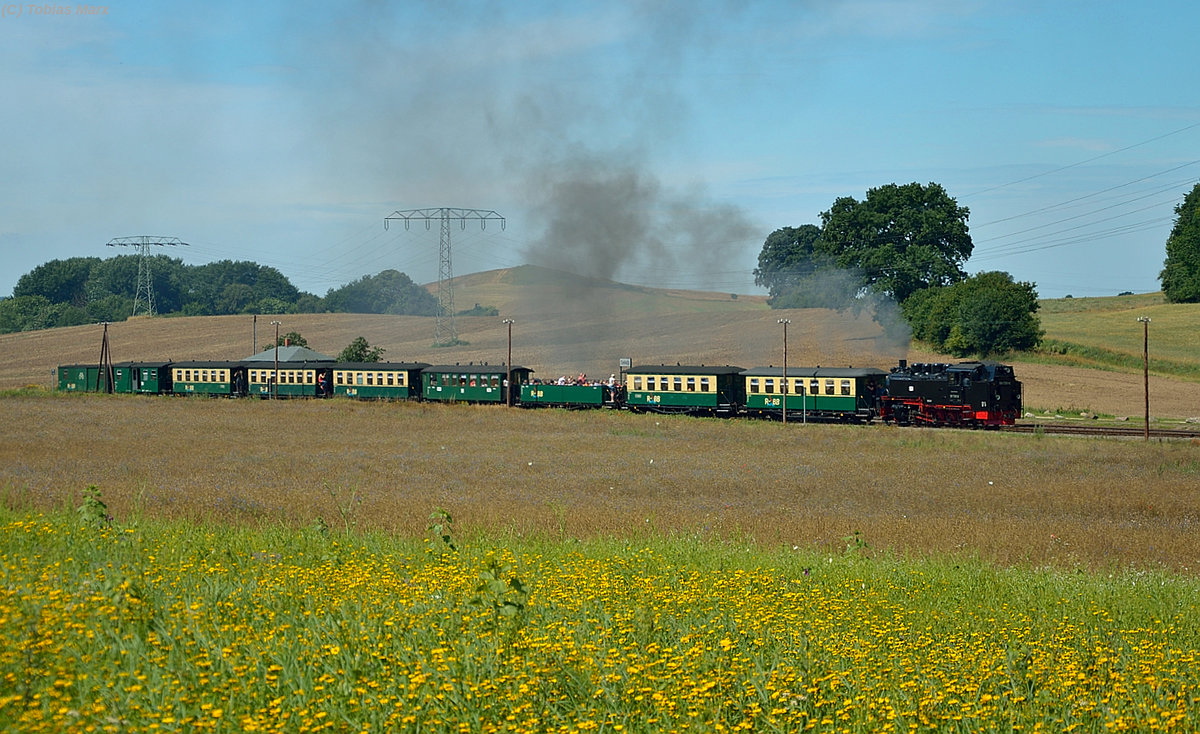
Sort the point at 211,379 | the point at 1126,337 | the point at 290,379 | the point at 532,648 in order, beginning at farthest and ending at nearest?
the point at 1126,337 → the point at 211,379 → the point at 290,379 → the point at 532,648

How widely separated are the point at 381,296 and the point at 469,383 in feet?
440

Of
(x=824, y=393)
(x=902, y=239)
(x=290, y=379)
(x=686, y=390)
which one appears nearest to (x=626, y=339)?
(x=902, y=239)

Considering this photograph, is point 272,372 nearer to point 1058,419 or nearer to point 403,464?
point 403,464

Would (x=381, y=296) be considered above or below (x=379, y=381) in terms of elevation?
above

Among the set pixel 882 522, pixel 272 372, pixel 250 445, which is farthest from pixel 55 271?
pixel 882 522

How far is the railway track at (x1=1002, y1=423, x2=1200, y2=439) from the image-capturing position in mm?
42812

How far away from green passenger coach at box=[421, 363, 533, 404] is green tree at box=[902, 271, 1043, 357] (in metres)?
38.8

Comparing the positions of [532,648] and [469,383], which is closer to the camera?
[532,648]

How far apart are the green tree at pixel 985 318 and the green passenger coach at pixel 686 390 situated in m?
33.7

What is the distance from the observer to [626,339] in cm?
11181

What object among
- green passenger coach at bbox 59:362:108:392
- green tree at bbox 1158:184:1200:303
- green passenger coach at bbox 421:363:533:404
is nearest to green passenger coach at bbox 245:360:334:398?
green passenger coach at bbox 421:363:533:404

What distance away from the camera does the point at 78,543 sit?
11.0 metres

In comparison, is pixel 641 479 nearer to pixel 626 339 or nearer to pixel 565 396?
pixel 565 396

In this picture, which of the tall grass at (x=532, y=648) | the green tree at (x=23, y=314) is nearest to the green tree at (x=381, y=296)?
the green tree at (x=23, y=314)
